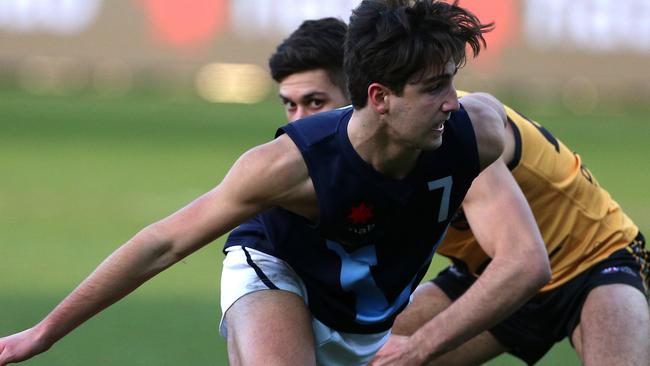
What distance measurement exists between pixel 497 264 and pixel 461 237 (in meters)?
0.87

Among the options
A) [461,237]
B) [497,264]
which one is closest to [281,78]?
[461,237]

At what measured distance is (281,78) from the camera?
22.4 ft

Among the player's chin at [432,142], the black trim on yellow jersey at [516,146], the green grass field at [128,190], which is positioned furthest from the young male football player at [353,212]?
the green grass field at [128,190]

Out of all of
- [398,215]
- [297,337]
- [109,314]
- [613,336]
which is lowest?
[109,314]

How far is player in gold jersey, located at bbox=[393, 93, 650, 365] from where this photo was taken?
20.1ft

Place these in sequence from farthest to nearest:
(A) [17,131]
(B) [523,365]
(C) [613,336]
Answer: (A) [17,131]
(B) [523,365]
(C) [613,336]

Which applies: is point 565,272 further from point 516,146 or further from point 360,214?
point 360,214

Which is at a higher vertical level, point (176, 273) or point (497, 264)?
point (497, 264)

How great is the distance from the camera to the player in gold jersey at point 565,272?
6137 mm

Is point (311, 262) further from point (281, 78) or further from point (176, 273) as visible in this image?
point (176, 273)

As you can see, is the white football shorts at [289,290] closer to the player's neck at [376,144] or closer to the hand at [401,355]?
the hand at [401,355]

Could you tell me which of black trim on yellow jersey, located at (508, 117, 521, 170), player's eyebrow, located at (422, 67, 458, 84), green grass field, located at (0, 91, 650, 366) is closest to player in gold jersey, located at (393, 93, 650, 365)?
black trim on yellow jersey, located at (508, 117, 521, 170)

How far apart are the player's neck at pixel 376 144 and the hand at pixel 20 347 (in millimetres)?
1384

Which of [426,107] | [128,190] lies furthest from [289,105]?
[128,190]
